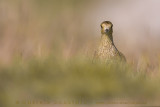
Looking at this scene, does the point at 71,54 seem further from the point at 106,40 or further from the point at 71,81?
the point at 71,81

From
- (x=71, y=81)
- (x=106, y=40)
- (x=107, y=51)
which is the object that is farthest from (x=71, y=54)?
(x=71, y=81)

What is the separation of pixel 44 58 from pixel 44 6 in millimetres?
7595

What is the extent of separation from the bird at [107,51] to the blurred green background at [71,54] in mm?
136

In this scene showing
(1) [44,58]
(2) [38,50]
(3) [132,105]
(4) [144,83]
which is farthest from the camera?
(2) [38,50]

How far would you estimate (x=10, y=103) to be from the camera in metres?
6.55

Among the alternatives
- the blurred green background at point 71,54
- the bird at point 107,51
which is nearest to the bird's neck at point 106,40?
the bird at point 107,51

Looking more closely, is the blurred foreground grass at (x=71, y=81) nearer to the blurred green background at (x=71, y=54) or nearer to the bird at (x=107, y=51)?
the blurred green background at (x=71, y=54)

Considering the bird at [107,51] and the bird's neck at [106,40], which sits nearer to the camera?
the bird at [107,51]

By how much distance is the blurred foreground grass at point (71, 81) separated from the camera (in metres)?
6.68

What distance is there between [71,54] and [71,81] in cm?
246

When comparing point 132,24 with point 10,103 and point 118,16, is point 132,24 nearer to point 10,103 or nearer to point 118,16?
point 118,16

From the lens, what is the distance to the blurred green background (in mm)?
6734

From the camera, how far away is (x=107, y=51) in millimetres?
8703

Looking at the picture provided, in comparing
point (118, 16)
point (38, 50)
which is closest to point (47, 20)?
point (118, 16)
